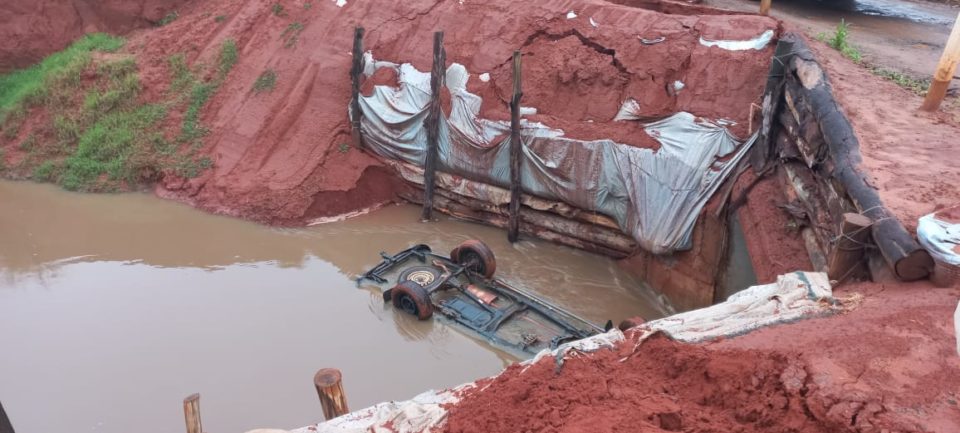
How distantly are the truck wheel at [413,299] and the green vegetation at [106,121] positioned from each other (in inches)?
219

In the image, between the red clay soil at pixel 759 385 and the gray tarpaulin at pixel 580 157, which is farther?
the gray tarpaulin at pixel 580 157

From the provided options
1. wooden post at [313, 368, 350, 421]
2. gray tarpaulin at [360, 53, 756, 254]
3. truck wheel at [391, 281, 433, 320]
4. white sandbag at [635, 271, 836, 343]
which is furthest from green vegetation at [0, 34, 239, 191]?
white sandbag at [635, 271, 836, 343]

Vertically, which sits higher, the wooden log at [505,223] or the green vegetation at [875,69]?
the green vegetation at [875,69]

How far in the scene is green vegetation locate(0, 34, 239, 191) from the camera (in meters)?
12.1

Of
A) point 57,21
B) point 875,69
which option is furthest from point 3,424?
point 57,21

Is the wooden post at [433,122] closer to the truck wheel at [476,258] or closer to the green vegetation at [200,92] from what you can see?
the truck wheel at [476,258]

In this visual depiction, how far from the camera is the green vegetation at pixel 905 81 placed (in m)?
9.05

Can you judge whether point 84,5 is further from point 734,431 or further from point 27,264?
point 734,431

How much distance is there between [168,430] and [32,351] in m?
2.41

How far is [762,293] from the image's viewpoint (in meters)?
5.38

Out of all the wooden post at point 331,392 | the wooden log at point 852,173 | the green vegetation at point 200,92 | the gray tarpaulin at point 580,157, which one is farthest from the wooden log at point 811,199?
the green vegetation at point 200,92

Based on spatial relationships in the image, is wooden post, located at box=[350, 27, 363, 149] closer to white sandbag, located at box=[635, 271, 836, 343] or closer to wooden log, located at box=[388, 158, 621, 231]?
wooden log, located at box=[388, 158, 621, 231]

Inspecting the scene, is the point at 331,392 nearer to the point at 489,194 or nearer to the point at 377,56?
the point at 489,194

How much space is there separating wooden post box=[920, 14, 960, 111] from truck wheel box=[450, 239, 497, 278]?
18.8 feet
